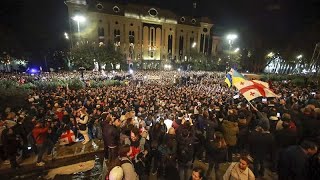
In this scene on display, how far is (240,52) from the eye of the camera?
207 ft

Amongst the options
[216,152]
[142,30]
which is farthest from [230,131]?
[142,30]

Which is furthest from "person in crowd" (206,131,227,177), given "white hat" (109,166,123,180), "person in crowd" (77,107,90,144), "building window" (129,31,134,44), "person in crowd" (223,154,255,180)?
"building window" (129,31,134,44)

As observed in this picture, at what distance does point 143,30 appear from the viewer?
230ft

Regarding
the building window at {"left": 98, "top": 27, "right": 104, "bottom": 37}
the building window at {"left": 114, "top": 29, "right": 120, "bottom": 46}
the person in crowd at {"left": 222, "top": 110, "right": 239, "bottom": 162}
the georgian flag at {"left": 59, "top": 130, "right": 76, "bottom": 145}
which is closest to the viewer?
the person in crowd at {"left": 222, "top": 110, "right": 239, "bottom": 162}

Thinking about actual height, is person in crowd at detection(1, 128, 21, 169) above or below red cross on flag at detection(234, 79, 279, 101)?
below

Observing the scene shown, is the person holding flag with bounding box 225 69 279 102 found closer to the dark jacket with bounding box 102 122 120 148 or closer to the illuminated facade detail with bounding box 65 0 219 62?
the dark jacket with bounding box 102 122 120 148

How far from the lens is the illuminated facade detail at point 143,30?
6022cm

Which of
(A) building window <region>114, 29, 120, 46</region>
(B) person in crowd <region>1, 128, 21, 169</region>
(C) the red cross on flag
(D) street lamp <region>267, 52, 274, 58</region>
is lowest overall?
(B) person in crowd <region>1, 128, 21, 169</region>

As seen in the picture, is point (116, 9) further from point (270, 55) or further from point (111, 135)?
point (111, 135)

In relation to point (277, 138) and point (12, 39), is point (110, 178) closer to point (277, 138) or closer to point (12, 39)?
point (277, 138)

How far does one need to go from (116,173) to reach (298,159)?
386 cm

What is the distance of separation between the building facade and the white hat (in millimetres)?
56792

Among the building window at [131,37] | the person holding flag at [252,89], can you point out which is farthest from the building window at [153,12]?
the person holding flag at [252,89]

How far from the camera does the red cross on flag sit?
9.43 metres
